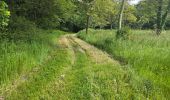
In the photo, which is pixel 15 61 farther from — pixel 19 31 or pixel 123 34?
pixel 123 34

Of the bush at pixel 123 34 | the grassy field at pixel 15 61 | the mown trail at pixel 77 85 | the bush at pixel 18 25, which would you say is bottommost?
the mown trail at pixel 77 85

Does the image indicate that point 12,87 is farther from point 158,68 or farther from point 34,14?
point 34,14

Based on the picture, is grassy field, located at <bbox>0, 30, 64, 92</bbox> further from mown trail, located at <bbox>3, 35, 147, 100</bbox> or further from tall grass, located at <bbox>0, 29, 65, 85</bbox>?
mown trail, located at <bbox>3, 35, 147, 100</bbox>

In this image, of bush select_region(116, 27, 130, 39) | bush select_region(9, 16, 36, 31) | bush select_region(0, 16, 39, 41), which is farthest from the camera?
bush select_region(116, 27, 130, 39)

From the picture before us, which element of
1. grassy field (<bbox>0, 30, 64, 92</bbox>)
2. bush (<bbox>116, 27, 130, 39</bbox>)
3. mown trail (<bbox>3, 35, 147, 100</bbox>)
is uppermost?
bush (<bbox>116, 27, 130, 39</bbox>)

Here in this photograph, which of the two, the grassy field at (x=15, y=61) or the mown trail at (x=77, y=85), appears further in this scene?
the grassy field at (x=15, y=61)

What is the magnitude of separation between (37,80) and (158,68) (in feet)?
14.9

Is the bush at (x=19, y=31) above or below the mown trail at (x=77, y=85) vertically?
above

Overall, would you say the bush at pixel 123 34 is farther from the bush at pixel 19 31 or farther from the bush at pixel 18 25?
the bush at pixel 18 25

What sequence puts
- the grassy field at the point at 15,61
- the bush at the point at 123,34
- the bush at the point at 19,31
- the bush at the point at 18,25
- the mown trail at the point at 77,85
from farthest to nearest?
the bush at the point at 123,34 → the bush at the point at 18,25 → the bush at the point at 19,31 → the grassy field at the point at 15,61 → the mown trail at the point at 77,85

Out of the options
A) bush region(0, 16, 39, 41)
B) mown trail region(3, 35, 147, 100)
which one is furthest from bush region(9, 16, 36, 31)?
mown trail region(3, 35, 147, 100)

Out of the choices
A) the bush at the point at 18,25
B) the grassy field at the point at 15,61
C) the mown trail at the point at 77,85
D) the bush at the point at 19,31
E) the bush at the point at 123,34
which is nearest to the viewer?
the mown trail at the point at 77,85

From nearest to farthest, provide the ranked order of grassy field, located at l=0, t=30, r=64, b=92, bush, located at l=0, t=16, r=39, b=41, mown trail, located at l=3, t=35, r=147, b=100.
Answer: mown trail, located at l=3, t=35, r=147, b=100, grassy field, located at l=0, t=30, r=64, b=92, bush, located at l=0, t=16, r=39, b=41

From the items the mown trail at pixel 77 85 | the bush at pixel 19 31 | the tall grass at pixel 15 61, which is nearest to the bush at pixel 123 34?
the bush at pixel 19 31
